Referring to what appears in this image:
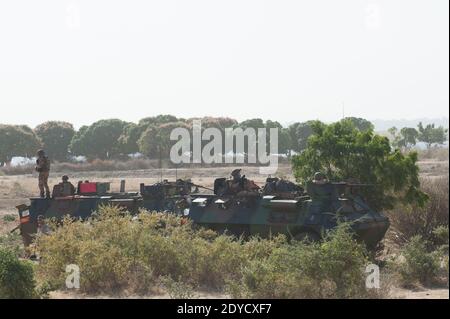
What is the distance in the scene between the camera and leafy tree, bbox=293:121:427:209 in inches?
674

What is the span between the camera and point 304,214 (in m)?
15.8

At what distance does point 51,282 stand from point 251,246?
375 cm

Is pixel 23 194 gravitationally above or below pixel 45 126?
below

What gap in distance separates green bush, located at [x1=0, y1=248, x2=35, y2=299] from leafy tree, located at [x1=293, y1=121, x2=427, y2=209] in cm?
819

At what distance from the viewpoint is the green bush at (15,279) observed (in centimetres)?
1161

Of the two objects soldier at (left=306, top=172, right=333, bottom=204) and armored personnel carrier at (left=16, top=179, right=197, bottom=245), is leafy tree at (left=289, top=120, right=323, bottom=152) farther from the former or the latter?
soldier at (left=306, top=172, right=333, bottom=204)

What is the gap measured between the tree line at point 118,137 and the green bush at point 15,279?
56.0m

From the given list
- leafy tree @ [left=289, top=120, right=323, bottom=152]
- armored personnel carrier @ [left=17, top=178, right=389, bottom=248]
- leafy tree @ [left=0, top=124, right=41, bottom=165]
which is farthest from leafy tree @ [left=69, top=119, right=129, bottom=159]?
armored personnel carrier @ [left=17, top=178, right=389, bottom=248]

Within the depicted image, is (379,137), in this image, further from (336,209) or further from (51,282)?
(51,282)

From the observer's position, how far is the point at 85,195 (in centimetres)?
2041

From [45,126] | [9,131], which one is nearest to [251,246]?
[9,131]

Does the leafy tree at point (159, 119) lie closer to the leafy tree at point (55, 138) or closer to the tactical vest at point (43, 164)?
the leafy tree at point (55, 138)
